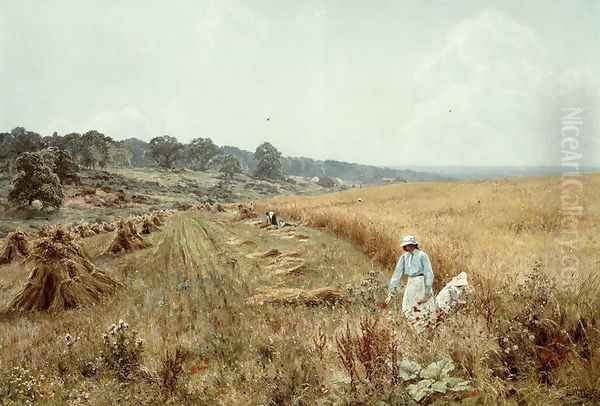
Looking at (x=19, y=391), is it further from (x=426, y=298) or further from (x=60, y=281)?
(x=426, y=298)

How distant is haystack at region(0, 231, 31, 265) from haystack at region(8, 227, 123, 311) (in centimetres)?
692

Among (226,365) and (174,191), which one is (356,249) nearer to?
(226,365)

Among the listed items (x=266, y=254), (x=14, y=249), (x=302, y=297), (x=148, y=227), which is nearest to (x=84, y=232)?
(x=148, y=227)

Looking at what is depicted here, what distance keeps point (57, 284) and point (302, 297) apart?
18.1ft

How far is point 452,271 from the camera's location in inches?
369

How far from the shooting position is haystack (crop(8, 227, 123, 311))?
9570 millimetres

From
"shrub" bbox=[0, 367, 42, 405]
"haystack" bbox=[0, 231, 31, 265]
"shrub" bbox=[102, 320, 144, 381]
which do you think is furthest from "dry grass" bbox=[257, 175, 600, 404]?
"haystack" bbox=[0, 231, 31, 265]

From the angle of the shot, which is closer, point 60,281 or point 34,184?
point 60,281

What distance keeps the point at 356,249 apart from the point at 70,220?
70.1ft

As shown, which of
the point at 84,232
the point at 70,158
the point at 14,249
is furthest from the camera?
the point at 70,158

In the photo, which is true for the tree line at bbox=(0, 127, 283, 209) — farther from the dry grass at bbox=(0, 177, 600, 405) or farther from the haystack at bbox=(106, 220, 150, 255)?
the dry grass at bbox=(0, 177, 600, 405)

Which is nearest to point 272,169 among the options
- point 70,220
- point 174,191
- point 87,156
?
point 87,156

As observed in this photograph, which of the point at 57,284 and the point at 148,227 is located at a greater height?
the point at 57,284

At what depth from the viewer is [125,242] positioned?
15.9 metres
